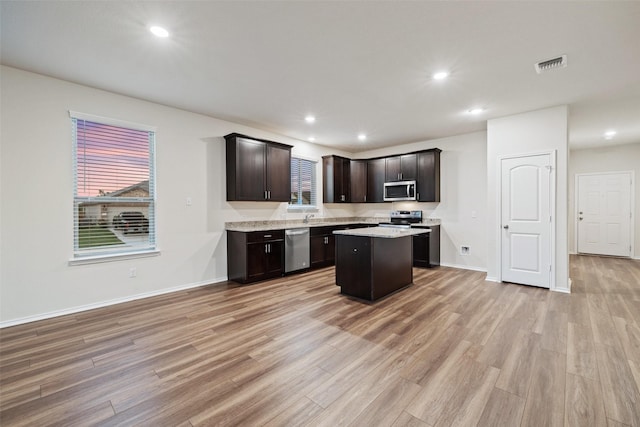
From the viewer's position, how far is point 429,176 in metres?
5.83

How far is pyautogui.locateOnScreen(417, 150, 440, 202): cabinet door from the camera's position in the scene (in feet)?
19.0

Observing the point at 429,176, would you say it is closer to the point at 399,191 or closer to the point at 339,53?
the point at 399,191

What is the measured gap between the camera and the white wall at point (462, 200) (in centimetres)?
541

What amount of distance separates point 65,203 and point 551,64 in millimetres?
5637

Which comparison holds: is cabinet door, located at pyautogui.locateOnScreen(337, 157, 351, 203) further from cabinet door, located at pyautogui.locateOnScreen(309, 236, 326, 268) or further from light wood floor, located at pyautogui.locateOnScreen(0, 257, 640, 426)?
light wood floor, located at pyautogui.locateOnScreen(0, 257, 640, 426)

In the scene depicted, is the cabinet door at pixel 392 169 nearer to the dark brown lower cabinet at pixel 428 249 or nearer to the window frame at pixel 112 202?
the dark brown lower cabinet at pixel 428 249

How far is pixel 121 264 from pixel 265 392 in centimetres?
295

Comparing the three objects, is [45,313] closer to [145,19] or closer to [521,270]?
[145,19]

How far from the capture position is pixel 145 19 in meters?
2.22

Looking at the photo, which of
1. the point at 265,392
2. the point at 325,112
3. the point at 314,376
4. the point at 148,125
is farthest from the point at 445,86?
the point at 148,125

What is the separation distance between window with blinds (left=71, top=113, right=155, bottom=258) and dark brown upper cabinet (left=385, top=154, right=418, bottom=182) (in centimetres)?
478

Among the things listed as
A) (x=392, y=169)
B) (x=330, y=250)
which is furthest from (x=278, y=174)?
(x=392, y=169)

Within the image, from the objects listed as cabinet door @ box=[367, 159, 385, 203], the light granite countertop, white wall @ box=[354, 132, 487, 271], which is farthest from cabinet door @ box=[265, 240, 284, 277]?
white wall @ box=[354, 132, 487, 271]

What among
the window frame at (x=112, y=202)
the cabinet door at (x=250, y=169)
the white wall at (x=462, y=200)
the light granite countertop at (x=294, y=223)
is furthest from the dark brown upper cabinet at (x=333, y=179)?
the window frame at (x=112, y=202)
